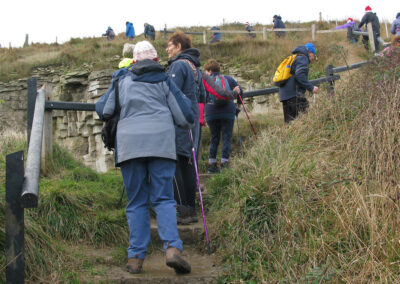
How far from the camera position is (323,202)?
3920 millimetres

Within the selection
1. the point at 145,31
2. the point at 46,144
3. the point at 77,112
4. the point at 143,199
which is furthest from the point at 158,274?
the point at 145,31

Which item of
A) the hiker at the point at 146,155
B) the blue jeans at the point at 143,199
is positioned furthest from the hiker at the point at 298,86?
the blue jeans at the point at 143,199

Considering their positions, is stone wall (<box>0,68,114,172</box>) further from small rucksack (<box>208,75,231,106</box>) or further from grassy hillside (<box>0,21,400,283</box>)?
grassy hillside (<box>0,21,400,283</box>)

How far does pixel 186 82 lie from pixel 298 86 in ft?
9.72

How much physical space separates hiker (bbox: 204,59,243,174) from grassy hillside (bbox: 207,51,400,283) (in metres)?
1.18

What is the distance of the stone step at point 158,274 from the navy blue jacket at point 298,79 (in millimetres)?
3824

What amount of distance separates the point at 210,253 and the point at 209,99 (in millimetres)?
2959

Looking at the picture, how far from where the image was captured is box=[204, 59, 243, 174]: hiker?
23.1 feet

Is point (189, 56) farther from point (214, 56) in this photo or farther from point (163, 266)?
point (214, 56)

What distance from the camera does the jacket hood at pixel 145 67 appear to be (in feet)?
13.1

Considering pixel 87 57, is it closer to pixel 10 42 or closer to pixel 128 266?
pixel 10 42

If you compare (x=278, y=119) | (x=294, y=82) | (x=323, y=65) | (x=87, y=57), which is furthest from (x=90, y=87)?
(x=294, y=82)

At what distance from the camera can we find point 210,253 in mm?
4500

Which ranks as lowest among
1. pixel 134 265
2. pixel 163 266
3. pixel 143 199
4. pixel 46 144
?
pixel 163 266
